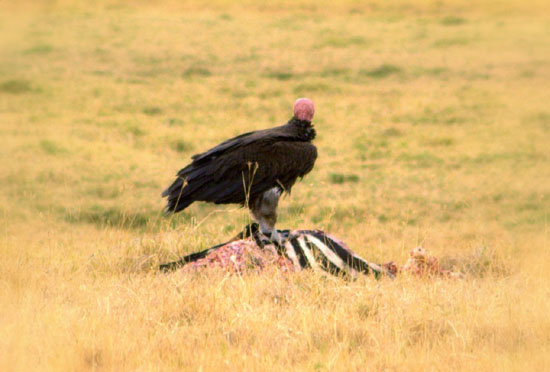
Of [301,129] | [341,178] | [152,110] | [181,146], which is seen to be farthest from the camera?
[152,110]

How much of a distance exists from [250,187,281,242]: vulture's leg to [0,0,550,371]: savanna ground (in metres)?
0.78

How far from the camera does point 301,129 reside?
8.43 m

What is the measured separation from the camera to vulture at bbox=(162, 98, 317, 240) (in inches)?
323

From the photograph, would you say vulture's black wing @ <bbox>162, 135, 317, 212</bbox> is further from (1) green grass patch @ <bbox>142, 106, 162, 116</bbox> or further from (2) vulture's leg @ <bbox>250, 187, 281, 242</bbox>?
(1) green grass patch @ <bbox>142, 106, 162, 116</bbox>

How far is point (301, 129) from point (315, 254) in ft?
4.38

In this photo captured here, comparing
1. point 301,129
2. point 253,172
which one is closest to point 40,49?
point 301,129

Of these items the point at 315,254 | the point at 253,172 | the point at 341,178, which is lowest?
the point at 341,178

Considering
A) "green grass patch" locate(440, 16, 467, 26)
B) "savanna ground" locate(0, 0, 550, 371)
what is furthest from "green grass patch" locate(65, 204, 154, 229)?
"green grass patch" locate(440, 16, 467, 26)

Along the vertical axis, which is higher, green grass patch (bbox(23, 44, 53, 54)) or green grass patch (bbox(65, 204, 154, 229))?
green grass patch (bbox(23, 44, 53, 54))

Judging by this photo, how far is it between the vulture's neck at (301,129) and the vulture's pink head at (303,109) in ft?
0.18

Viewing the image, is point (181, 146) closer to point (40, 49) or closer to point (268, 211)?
point (268, 211)

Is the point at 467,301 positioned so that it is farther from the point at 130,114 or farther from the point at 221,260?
the point at 130,114

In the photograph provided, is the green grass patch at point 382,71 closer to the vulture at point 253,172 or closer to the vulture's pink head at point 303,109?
the vulture's pink head at point 303,109

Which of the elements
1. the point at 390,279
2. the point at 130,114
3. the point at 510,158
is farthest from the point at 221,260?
the point at 130,114
